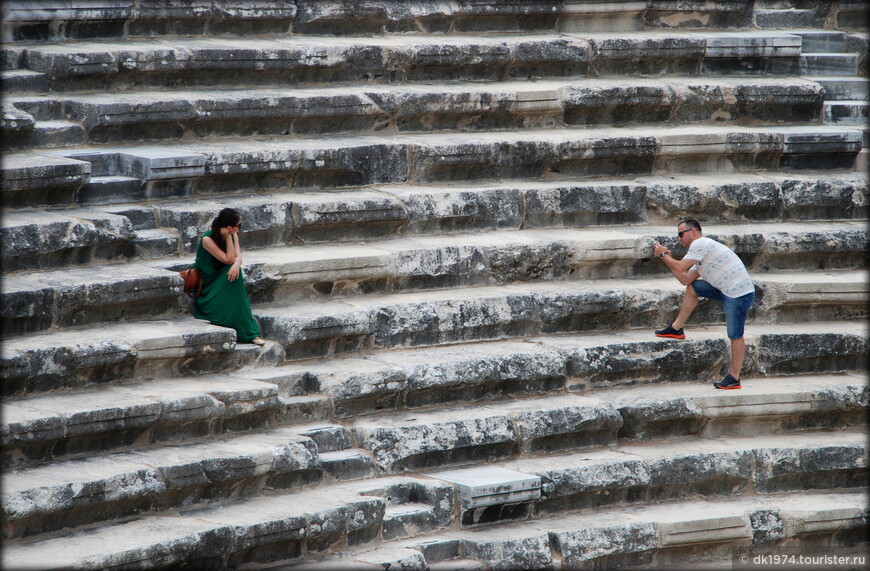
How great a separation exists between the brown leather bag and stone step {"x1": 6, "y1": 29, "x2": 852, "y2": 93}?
6.08 feet

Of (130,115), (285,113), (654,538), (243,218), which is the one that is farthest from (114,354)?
(654,538)

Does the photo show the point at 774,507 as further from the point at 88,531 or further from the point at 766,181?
the point at 88,531

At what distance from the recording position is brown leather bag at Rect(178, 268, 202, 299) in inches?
291

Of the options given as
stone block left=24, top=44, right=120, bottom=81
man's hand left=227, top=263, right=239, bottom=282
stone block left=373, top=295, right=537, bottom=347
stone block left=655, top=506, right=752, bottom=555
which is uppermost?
stone block left=24, top=44, right=120, bottom=81

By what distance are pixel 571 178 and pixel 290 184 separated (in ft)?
8.13

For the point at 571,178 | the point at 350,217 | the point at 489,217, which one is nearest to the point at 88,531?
the point at 350,217

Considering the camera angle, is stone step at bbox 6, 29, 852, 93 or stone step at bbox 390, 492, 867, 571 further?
stone step at bbox 6, 29, 852, 93

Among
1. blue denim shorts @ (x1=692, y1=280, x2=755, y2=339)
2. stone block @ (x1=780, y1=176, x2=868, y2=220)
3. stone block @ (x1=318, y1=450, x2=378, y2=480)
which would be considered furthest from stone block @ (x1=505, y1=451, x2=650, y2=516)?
stone block @ (x1=780, y1=176, x2=868, y2=220)

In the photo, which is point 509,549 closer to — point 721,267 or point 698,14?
point 721,267

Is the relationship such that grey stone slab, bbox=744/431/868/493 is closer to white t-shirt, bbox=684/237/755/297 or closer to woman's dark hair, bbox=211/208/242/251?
white t-shirt, bbox=684/237/755/297

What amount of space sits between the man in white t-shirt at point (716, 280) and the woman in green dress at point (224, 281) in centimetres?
313

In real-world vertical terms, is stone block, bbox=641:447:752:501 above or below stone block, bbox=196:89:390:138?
below

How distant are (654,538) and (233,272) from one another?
3193mm

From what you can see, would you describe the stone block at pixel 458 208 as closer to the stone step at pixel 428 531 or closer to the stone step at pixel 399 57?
the stone step at pixel 399 57
